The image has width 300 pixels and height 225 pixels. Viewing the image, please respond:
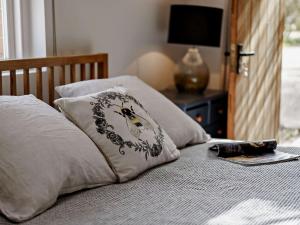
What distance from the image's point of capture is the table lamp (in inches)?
136

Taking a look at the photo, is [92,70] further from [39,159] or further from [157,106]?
[39,159]

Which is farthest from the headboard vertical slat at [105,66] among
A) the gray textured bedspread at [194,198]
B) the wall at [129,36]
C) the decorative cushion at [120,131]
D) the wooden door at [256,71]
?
the wooden door at [256,71]

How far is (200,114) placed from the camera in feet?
11.3

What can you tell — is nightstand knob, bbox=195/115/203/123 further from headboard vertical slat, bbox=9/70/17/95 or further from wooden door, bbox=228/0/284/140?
headboard vertical slat, bbox=9/70/17/95

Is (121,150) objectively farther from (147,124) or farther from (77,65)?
(77,65)

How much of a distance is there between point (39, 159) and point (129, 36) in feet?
5.58

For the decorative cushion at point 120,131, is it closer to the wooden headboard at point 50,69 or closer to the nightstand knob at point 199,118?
the wooden headboard at point 50,69

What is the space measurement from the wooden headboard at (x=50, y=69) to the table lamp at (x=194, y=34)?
0.77m

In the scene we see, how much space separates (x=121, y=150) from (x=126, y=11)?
144 centimetres

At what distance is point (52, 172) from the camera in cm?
173

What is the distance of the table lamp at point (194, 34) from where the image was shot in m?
3.47

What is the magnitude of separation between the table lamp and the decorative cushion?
54.4 inches

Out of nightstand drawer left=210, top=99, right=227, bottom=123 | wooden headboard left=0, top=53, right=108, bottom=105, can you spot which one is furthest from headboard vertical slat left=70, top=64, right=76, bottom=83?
nightstand drawer left=210, top=99, right=227, bottom=123

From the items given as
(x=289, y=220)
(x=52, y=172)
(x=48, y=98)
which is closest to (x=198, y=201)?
(x=289, y=220)
